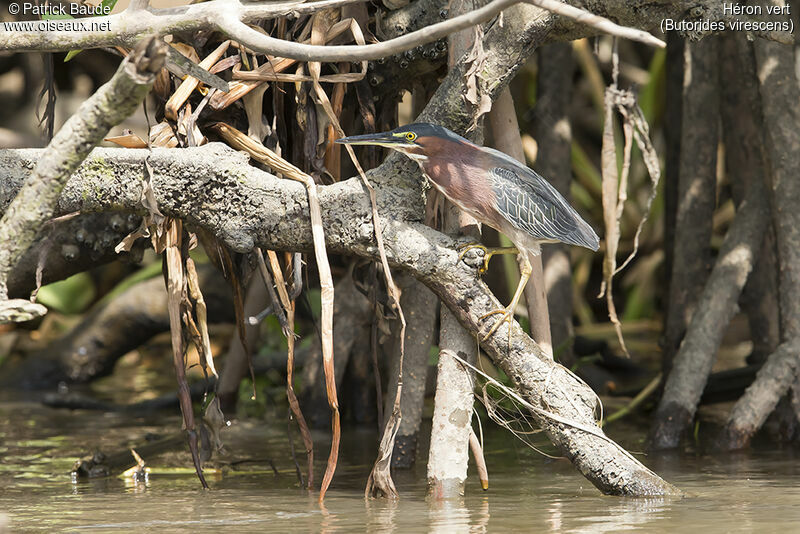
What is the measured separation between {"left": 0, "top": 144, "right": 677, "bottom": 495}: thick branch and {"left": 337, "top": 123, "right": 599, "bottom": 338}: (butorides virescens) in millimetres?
142

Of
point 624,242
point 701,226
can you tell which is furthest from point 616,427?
point 624,242

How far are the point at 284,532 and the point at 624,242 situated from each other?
18.5ft

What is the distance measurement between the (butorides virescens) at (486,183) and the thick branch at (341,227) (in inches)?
5.6

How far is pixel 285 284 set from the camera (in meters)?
3.58

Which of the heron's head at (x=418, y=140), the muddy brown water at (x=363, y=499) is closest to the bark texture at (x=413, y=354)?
the muddy brown water at (x=363, y=499)

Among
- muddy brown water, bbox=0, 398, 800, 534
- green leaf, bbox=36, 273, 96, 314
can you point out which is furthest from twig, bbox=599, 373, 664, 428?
green leaf, bbox=36, 273, 96, 314

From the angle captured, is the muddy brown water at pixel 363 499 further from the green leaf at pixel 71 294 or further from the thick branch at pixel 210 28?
the green leaf at pixel 71 294

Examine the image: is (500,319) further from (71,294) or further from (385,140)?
(71,294)

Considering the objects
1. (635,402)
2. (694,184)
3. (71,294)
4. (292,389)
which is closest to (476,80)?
(292,389)

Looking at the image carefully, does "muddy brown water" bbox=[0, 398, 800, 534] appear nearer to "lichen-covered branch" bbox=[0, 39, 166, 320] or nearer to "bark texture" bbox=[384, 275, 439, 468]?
"bark texture" bbox=[384, 275, 439, 468]

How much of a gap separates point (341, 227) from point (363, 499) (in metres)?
0.97

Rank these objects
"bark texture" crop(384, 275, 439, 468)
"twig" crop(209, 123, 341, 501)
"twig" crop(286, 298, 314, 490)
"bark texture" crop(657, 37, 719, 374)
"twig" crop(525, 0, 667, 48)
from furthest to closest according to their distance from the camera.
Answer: "bark texture" crop(657, 37, 719, 374) → "bark texture" crop(384, 275, 439, 468) → "twig" crop(286, 298, 314, 490) → "twig" crop(209, 123, 341, 501) → "twig" crop(525, 0, 667, 48)

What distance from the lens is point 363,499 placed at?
3.37 m

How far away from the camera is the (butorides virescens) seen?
10.5 feet
